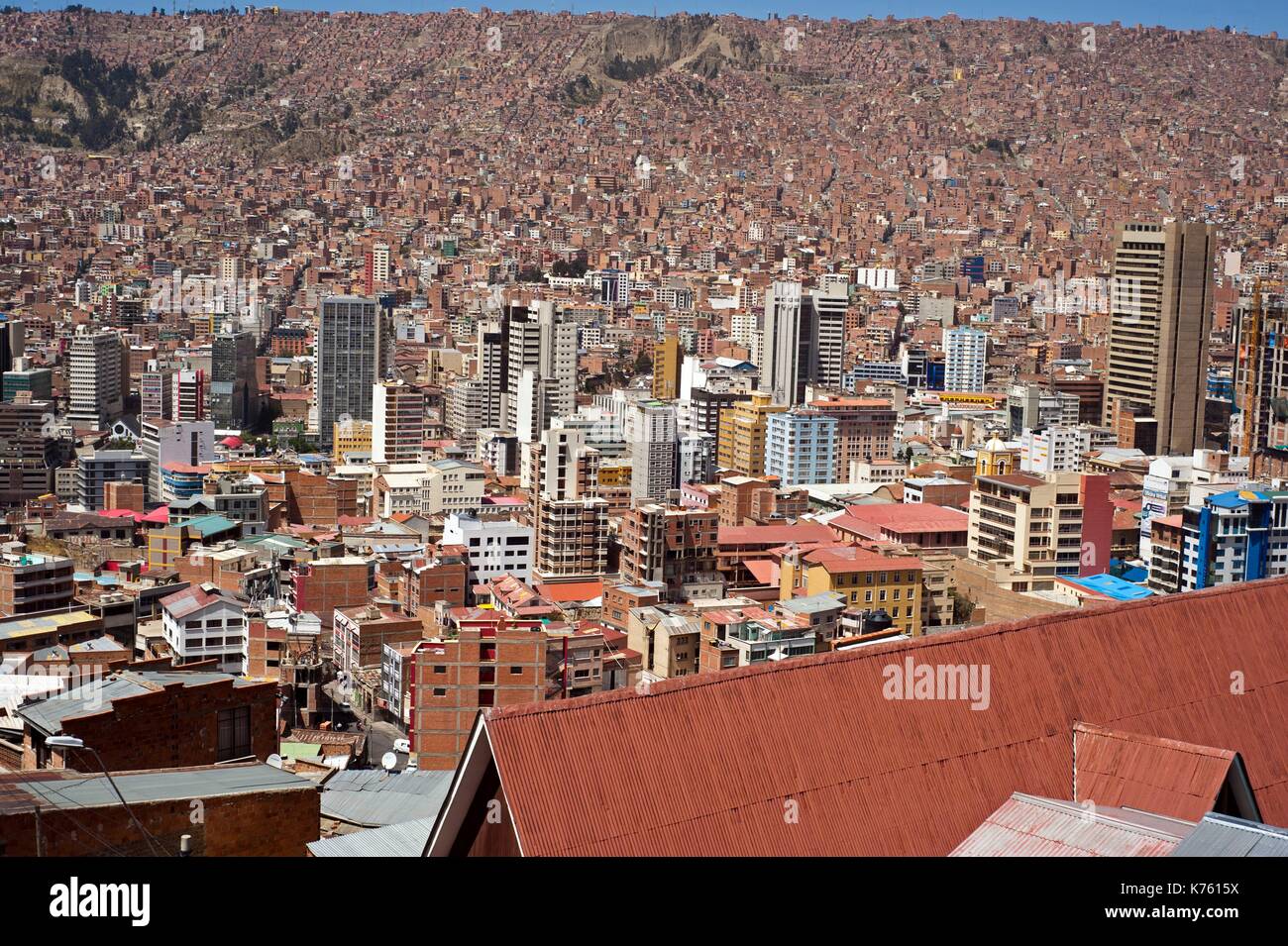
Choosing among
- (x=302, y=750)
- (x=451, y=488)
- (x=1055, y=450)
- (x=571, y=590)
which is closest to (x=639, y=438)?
(x=451, y=488)

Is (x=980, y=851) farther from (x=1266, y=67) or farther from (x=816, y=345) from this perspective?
(x=1266, y=67)

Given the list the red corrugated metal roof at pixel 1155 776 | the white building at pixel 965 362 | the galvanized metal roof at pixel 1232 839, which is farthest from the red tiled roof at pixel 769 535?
the white building at pixel 965 362

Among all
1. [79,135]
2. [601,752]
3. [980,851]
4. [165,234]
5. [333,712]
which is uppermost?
[79,135]

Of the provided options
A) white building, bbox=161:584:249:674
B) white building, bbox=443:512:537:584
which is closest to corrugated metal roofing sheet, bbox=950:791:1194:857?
white building, bbox=161:584:249:674

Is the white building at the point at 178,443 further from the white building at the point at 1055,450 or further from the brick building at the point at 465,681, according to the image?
the brick building at the point at 465,681

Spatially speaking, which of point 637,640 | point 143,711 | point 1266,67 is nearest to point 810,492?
point 637,640
